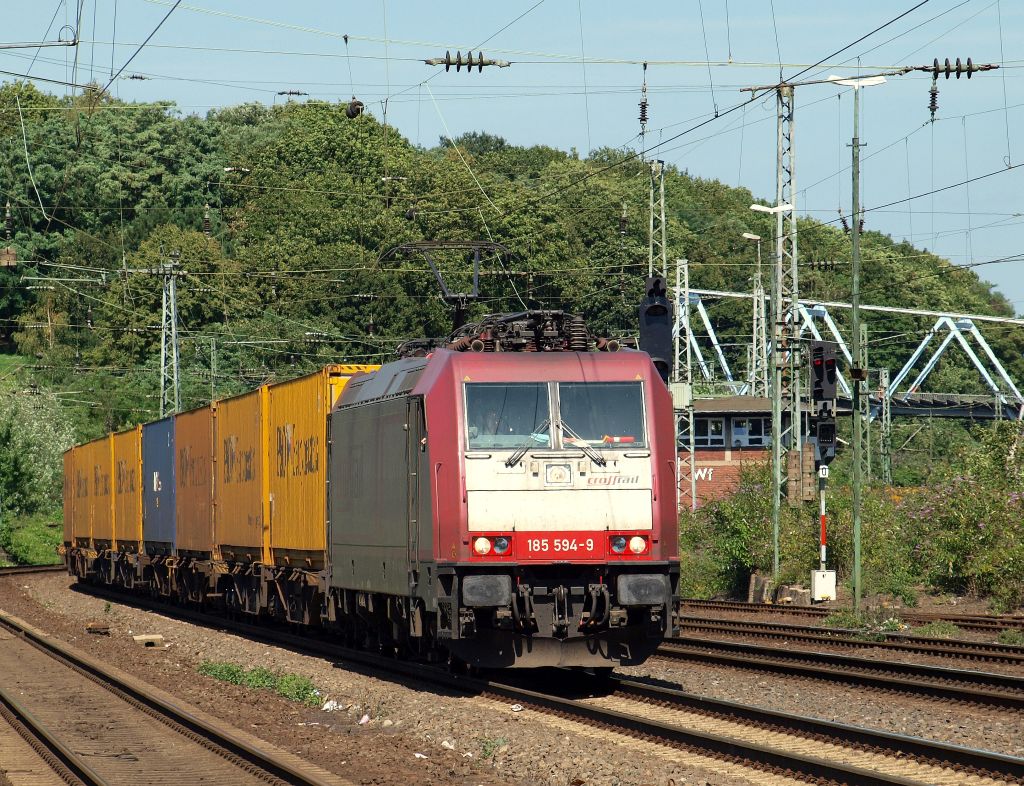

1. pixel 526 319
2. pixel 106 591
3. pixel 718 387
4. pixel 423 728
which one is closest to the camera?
pixel 423 728

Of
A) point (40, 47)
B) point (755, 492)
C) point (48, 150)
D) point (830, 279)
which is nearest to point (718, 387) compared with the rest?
point (830, 279)

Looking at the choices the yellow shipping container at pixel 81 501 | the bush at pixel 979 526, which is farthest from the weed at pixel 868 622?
the yellow shipping container at pixel 81 501

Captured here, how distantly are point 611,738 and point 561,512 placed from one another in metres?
2.83

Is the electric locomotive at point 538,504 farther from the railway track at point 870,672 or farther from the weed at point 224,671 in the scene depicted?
the weed at point 224,671

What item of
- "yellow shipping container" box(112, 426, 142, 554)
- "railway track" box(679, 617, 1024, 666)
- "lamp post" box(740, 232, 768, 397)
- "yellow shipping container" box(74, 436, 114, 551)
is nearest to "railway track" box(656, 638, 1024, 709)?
"railway track" box(679, 617, 1024, 666)

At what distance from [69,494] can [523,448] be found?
35.7m

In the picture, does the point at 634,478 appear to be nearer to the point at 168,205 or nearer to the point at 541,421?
the point at 541,421

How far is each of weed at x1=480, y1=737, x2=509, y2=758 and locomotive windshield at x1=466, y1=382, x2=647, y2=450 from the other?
3.36 metres

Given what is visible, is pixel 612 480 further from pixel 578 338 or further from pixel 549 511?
pixel 578 338

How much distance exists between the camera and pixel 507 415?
1569 cm

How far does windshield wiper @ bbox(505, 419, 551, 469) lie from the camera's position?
1538cm

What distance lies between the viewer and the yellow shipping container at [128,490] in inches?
1401

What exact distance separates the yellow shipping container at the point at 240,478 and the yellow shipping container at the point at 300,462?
422mm

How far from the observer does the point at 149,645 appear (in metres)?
25.7
